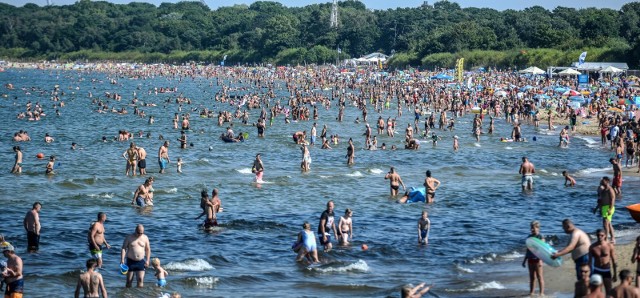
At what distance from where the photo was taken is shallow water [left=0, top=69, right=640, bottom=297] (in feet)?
54.5

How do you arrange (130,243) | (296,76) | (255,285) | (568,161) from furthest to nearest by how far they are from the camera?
1. (296,76)
2. (568,161)
3. (255,285)
4. (130,243)

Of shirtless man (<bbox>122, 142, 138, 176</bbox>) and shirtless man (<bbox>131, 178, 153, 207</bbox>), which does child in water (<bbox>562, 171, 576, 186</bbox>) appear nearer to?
shirtless man (<bbox>131, 178, 153, 207</bbox>)

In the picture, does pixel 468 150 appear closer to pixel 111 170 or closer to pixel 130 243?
pixel 111 170

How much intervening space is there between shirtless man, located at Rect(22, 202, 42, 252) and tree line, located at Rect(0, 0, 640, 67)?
68.8 m

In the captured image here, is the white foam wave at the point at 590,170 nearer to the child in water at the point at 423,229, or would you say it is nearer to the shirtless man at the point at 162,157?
the child in water at the point at 423,229

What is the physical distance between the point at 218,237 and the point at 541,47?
284 feet

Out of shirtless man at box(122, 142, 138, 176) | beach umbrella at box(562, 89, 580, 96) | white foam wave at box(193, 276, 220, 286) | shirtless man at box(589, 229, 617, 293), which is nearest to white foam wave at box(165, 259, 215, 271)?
white foam wave at box(193, 276, 220, 286)

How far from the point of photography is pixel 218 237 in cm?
2059

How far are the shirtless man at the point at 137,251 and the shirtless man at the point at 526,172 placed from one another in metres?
14.6

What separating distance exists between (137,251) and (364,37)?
129823 millimetres

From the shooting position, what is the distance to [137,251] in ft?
48.4

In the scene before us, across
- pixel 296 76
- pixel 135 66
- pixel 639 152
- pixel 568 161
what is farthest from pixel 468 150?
pixel 135 66

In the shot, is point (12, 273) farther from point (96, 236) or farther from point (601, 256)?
point (601, 256)

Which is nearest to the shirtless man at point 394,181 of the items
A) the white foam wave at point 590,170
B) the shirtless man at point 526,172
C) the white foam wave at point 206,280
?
the shirtless man at point 526,172
